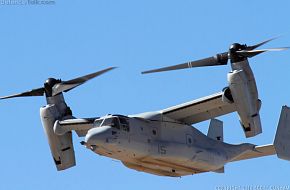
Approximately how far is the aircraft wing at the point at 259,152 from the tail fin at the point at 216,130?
1666 mm

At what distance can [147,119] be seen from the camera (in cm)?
3341

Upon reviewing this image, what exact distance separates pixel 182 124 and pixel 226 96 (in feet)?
9.14

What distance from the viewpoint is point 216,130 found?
37031mm

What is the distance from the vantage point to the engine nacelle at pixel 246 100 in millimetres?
31797

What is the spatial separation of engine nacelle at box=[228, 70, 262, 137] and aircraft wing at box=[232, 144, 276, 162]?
221 cm

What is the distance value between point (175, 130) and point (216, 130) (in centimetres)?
348

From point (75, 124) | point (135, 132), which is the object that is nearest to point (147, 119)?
point (135, 132)

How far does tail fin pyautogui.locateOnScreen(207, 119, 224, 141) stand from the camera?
121ft

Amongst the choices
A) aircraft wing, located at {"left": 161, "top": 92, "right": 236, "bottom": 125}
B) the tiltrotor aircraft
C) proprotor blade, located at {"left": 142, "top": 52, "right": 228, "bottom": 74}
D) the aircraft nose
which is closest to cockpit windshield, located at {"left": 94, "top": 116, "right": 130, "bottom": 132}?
the tiltrotor aircraft

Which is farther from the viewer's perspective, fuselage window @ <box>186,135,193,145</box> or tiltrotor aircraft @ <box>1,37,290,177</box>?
fuselage window @ <box>186,135,193,145</box>

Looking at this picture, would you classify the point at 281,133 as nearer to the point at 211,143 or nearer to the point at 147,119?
the point at 211,143

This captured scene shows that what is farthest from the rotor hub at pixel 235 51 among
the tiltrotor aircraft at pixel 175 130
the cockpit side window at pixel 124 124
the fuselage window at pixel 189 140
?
the cockpit side window at pixel 124 124

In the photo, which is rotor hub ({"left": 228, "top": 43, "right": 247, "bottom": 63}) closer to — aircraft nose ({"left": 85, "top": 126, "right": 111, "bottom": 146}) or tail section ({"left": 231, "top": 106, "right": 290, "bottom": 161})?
tail section ({"left": 231, "top": 106, "right": 290, "bottom": 161})

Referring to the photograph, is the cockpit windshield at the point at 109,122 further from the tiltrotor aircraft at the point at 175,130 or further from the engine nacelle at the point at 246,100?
the engine nacelle at the point at 246,100
